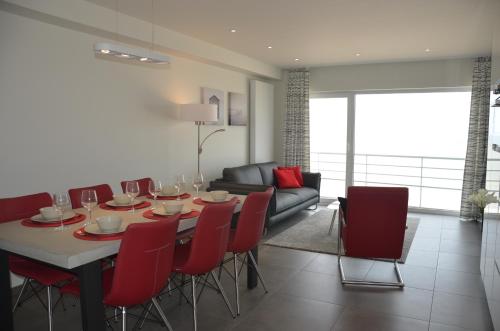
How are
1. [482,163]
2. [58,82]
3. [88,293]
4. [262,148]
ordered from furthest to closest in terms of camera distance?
[262,148] < [482,163] < [58,82] < [88,293]

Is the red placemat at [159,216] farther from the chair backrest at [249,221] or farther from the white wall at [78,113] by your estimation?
the white wall at [78,113]

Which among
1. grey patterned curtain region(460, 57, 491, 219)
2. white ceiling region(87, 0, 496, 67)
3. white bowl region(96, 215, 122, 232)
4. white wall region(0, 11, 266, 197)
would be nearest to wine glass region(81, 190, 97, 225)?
white bowl region(96, 215, 122, 232)

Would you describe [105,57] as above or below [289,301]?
above

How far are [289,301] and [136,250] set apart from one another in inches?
70.6

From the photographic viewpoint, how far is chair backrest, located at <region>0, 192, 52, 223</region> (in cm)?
300

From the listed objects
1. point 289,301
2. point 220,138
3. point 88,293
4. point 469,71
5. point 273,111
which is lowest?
point 289,301

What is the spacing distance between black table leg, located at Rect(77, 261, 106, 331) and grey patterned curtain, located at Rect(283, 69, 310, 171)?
20.6 ft

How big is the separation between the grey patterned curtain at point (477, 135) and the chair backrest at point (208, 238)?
5433 millimetres

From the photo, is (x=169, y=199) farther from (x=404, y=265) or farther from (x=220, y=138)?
(x=220, y=138)

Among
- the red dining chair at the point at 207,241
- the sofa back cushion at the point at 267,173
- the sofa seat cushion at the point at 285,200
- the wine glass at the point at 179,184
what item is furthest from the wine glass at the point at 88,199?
the sofa back cushion at the point at 267,173

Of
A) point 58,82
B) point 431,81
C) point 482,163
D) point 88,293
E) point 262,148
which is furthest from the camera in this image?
point 262,148

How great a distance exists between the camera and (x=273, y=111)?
8555 mm

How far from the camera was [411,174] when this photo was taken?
8.15 m

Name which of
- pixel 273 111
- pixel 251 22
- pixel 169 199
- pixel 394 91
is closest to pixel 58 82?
pixel 169 199
